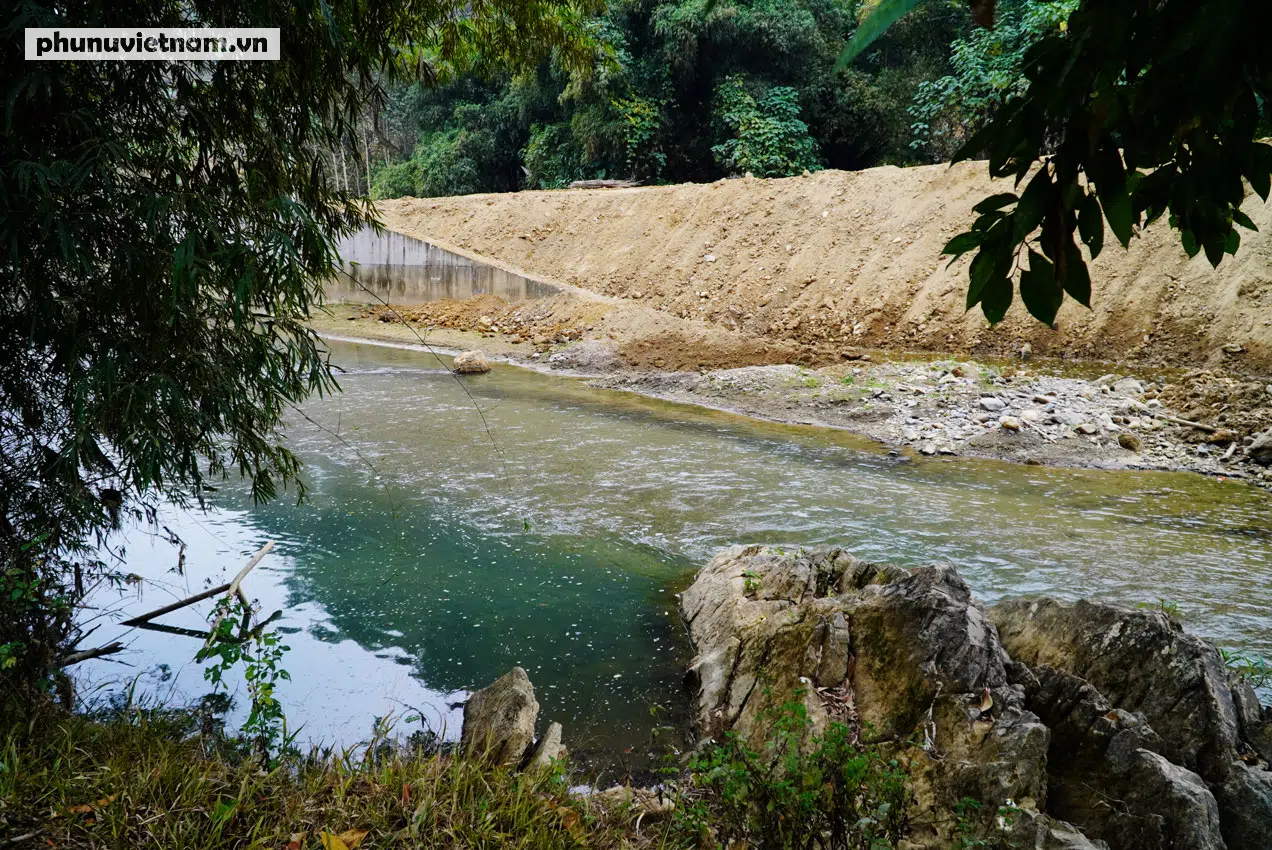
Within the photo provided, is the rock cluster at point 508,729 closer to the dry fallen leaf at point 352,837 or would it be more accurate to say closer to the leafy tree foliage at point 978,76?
the dry fallen leaf at point 352,837

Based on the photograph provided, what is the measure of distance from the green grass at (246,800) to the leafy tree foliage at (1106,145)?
219 centimetres

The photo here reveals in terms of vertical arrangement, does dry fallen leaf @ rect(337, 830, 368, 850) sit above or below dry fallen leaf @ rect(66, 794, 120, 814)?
below

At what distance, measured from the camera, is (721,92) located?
22.2m

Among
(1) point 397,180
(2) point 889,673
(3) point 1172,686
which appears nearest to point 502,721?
(2) point 889,673

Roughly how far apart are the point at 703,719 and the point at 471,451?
6176mm

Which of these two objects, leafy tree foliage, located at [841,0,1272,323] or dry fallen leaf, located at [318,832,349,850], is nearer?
leafy tree foliage, located at [841,0,1272,323]

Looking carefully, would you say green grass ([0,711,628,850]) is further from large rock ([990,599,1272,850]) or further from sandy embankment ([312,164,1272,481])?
sandy embankment ([312,164,1272,481])

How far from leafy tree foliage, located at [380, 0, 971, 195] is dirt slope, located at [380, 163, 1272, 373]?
2.72 metres

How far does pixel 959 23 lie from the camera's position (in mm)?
21109

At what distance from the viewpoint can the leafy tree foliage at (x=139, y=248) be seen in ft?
10.00

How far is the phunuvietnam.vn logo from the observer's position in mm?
2982

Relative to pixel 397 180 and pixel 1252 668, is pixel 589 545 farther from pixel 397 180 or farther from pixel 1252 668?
pixel 397 180

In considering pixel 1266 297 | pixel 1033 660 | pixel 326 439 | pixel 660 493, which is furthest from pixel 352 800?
pixel 1266 297

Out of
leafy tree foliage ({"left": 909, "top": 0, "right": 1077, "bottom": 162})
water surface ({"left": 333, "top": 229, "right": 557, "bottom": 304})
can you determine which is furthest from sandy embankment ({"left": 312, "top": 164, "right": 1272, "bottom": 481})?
leafy tree foliage ({"left": 909, "top": 0, "right": 1077, "bottom": 162})
